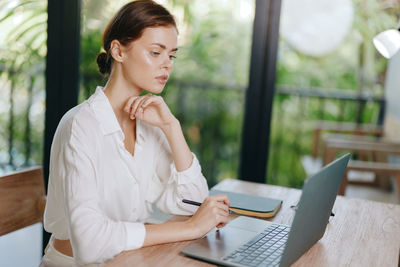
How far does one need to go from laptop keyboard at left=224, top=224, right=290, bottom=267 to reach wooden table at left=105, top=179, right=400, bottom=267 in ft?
0.18

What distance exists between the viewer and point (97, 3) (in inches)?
78.2

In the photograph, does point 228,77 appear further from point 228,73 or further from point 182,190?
point 182,190

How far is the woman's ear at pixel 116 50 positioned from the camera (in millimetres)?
1281

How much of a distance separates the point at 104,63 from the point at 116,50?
0.41ft

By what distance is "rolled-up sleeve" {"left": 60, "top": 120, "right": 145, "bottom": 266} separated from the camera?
98cm

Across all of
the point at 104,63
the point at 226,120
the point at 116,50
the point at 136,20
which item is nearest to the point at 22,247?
the point at 104,63

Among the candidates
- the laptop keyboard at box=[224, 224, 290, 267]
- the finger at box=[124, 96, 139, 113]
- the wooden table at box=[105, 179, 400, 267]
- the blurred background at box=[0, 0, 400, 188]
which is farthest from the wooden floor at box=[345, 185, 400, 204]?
the finger at box=[124, 96, 139, 113]

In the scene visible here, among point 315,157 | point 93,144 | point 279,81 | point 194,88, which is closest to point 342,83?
point 279,81

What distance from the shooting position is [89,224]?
979mm

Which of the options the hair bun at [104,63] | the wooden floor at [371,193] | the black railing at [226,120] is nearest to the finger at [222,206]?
the hair bun at [104,63]

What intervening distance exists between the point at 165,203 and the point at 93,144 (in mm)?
323

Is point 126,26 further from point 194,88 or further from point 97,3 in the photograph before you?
point 194,88

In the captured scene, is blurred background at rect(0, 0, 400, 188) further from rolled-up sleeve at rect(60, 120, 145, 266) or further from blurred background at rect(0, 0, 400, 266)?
rolled-up sleeve at rect(60, 120, 145, 266)

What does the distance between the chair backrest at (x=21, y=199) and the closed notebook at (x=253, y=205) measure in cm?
60
